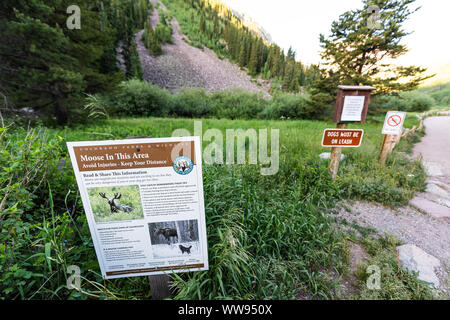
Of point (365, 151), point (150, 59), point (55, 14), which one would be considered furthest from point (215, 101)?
point (150, 59)

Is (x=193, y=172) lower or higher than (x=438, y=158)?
higher

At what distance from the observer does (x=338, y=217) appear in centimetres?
308

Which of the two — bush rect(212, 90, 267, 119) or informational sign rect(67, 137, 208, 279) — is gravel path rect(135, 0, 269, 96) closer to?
bush rect(212, 90, 267, 119)

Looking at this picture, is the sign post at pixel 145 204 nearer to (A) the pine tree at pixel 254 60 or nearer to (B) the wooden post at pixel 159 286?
(B) the wooden post at pixel 159 286

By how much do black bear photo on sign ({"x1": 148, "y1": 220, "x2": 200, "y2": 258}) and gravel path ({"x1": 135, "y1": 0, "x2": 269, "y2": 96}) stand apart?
3201 cm

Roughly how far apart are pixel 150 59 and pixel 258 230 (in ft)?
160

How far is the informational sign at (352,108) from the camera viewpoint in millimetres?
3539

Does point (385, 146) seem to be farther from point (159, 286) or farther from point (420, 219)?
point (159, 286)

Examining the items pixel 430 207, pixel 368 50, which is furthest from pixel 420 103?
pixel 430 207

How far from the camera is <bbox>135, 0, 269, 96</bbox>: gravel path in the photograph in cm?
3628

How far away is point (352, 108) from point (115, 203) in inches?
163

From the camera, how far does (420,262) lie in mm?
2197

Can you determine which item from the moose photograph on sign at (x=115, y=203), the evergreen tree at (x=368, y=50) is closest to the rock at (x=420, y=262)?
the moose photograph on sign at (x=115, y=203)
